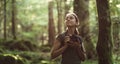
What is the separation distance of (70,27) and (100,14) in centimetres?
352

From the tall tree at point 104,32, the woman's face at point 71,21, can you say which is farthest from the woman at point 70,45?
the tall tree at point 104,32

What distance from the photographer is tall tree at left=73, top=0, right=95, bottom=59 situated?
49.3 ft

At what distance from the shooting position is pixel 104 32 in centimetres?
861

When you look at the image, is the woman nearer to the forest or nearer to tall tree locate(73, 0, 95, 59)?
the forest

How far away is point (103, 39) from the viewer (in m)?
8.61

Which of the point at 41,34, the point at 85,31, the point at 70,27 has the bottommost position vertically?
the point at 41,34

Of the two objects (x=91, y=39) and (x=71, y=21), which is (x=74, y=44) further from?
(x=91, y=39)

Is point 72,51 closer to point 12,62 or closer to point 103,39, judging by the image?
point 103,39

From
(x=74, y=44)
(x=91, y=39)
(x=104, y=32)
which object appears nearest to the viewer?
(x=74, y=44)

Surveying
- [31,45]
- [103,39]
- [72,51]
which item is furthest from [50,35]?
[72,51]

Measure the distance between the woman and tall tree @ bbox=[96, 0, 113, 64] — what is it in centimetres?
337

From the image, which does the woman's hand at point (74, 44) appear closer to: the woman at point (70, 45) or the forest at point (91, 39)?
the woman at point (70, 45)

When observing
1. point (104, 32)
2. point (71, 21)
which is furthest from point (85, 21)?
point (71, 21)

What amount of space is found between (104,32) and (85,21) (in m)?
7.04
